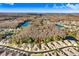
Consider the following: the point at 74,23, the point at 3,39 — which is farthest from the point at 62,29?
the point at 3,39

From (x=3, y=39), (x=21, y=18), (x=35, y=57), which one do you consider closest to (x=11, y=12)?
(x=21, y=18)

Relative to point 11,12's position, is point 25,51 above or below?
below

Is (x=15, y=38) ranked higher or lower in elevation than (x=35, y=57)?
higher

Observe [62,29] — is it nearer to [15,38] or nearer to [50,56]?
[50,56]

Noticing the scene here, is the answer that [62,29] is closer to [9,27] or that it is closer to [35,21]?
[35,21]

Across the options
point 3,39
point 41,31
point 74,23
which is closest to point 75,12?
point 74,23

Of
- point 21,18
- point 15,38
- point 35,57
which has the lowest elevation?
point 35,57

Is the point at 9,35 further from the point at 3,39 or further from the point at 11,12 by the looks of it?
the point at 11,12
